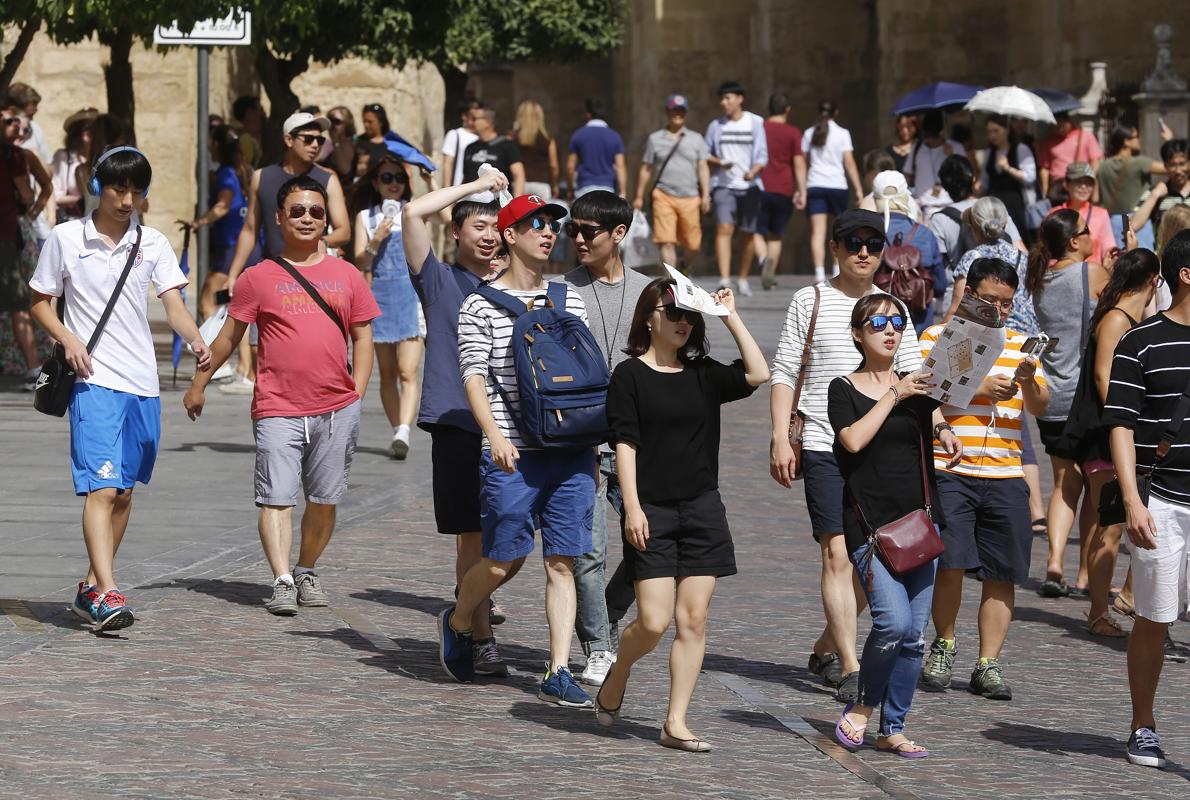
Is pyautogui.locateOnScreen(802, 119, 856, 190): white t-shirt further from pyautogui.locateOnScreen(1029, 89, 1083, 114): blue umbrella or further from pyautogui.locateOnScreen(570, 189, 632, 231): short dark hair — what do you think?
pyautogui.locateOnScreen(570, 189, 632, 231): short dark hair

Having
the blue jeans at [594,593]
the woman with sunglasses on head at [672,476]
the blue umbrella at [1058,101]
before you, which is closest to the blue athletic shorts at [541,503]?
the blue jeans at [594,593]

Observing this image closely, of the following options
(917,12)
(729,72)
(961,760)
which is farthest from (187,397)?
(729,72)

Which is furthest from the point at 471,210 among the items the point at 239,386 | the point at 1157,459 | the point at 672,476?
the point at 239,386

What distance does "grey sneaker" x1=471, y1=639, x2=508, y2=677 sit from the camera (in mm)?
7887

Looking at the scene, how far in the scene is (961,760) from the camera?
6945mm

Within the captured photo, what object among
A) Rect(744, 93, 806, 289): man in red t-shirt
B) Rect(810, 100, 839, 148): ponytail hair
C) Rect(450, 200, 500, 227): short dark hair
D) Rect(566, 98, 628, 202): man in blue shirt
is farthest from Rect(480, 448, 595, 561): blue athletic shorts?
Rect(566, 98, 628, 202): man in blue shirt

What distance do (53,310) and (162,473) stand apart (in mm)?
3952

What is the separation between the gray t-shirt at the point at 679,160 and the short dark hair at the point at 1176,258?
14.5 metres

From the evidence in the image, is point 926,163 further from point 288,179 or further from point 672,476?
point 672,476

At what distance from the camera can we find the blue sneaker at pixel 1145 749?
22.6ft

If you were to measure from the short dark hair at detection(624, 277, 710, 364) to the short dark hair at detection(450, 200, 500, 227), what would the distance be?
1323 mm

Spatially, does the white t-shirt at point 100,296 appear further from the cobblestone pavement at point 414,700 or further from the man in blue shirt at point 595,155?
the man in blue shirt at point 595,155

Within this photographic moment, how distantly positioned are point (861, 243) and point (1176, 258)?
1.11 m

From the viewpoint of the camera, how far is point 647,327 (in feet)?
22.9
